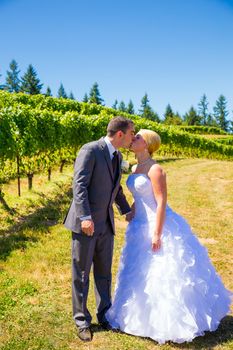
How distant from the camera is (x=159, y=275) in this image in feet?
15.4

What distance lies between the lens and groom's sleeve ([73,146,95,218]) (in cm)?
452

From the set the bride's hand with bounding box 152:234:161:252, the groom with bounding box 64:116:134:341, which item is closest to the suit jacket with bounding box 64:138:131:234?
the groom with bounding box 64:116:134:341

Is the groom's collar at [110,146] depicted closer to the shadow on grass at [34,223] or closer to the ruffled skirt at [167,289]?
the ruffled skirt at [167,289]

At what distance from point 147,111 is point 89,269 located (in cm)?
10488

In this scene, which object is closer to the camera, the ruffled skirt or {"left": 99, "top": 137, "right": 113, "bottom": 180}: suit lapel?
the ruffled skirt

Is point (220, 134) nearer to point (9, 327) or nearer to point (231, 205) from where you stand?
point (231, 205)

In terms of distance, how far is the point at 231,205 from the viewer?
1359cm

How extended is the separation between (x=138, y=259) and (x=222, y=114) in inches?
4819

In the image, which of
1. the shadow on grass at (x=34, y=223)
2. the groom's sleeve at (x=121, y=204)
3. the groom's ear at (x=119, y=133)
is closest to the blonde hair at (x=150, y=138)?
the groom's ear at (x=119, y=133)

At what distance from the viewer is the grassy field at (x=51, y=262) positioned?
486 centimetres

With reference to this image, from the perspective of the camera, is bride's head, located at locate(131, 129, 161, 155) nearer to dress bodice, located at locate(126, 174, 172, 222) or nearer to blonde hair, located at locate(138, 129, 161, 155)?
blonde hair, located at locate(138, 129, 161, 155)

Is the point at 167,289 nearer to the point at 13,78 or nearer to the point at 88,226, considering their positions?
the point at 88,226

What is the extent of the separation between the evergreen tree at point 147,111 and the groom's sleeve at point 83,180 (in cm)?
9990

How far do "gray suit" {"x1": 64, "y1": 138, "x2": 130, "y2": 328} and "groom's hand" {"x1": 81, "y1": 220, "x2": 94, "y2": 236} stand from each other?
89 mm
